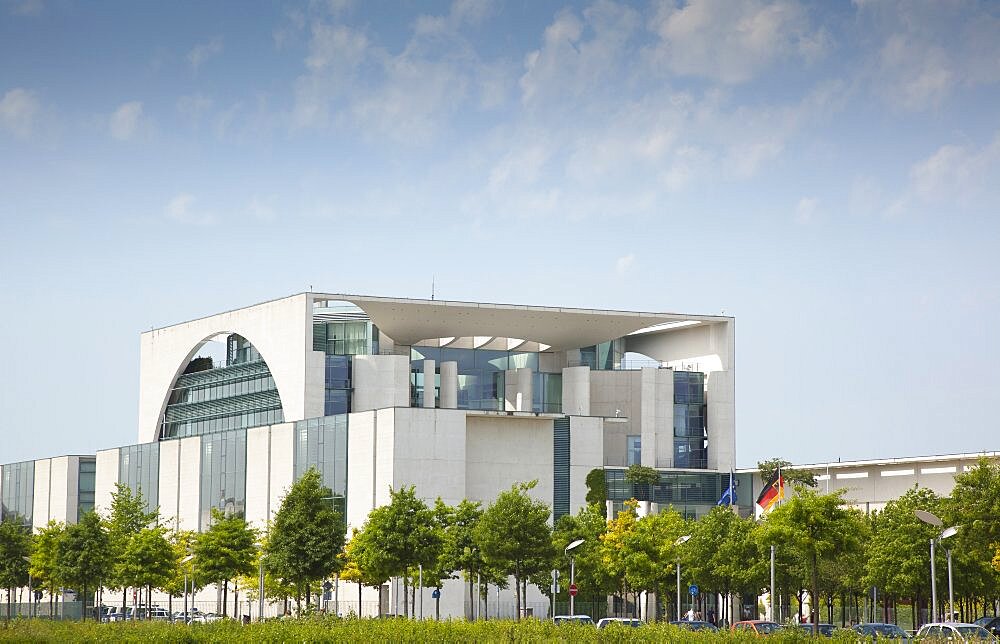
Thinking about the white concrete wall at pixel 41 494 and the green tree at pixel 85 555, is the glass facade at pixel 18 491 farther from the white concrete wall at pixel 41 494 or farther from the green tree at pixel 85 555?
the green tree at pixel 85 555

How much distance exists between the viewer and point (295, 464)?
92188 millimetres

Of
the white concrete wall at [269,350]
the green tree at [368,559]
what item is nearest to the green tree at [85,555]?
the green tree at [368,559]

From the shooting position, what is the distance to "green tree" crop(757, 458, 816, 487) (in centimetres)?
10644

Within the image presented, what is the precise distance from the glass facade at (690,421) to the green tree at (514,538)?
37660mm

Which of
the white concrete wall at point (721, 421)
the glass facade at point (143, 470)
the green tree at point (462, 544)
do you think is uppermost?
the white concrete wall at point (721, 421)

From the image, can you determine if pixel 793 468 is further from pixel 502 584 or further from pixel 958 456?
pixel 502 584

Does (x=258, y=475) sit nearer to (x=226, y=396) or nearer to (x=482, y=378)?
(x=226, y=396)

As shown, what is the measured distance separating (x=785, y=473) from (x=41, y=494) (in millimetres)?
59996

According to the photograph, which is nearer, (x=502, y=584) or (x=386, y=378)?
(x=502, y=584)

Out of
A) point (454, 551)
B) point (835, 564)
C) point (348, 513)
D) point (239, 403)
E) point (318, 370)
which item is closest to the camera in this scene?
point (454, 551)

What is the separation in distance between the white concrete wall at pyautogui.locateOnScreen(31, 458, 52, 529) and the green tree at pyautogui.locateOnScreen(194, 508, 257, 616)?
46.6 m

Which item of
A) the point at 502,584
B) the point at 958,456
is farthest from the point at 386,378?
the point at 958,456

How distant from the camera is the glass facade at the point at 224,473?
97.3 metres

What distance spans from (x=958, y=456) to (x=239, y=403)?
162 feet
